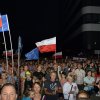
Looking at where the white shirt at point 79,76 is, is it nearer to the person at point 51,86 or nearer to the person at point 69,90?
the person at point 69,90

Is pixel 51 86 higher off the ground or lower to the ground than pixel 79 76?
lower

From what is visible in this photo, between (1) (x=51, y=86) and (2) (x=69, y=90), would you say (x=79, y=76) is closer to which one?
(2) (x=69, y=90)

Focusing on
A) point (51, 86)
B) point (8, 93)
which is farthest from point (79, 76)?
point (8, 93)

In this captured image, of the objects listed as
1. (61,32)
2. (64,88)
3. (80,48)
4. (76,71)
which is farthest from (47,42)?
(61,32)

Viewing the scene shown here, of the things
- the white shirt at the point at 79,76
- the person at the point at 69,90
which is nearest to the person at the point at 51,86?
the person at the point at 69,90

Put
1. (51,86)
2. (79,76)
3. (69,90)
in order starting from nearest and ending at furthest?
(51,86), (69,90), (79,76)

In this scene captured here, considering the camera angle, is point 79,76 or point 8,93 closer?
point 8,93

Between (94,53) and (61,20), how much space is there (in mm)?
43931

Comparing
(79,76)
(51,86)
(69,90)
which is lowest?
(69,90)

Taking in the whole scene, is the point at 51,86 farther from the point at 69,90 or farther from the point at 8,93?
the point at 8,93

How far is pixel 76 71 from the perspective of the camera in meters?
17.7

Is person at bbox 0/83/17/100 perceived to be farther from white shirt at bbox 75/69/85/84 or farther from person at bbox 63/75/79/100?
white shirt at bbox 75/69/85/84

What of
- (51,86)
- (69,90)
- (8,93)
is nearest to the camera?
(8,93)

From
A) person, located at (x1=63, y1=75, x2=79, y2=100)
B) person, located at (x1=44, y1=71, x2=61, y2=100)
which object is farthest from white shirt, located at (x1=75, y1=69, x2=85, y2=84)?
person, located at (x1=44, y1=71, x2=61, y2=100)
